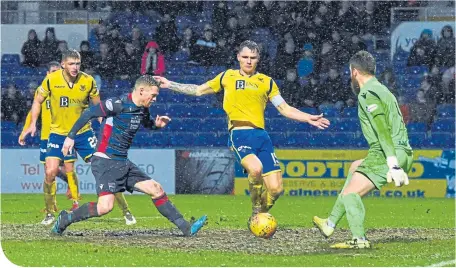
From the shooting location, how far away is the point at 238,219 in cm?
1692

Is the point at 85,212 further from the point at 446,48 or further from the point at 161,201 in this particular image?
the point at 446,48

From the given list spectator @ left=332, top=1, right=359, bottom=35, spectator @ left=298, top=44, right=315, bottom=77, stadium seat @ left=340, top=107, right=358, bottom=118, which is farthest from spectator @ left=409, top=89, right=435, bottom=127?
spectator @ left=332, top=1, right=359, bottom=35

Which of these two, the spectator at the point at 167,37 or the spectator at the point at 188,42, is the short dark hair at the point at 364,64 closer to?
the spectator at the point at 188,42

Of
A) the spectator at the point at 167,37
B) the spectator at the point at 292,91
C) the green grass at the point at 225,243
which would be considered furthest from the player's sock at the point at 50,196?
the spectator at the point at 167,37

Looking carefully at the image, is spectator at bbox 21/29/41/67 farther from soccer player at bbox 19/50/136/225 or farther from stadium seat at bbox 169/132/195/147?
soccer player at bbox 19/50/136/225

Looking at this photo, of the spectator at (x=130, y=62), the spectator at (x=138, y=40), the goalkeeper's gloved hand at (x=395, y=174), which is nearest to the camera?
the goalkeeper's gloved hand at (x=395, y=174)

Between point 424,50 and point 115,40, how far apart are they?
27.1 ft

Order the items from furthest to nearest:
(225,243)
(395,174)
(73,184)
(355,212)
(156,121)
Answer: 1. (73,184)
2. (156,121)
3. (225,243)
4. (355,212)
5. (395,174)

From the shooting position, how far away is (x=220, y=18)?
90.2 ft

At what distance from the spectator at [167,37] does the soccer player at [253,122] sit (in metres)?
13.0

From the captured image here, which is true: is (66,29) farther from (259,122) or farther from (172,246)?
(172,246)

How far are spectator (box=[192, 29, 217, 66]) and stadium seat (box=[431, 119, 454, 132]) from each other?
20.2 ft

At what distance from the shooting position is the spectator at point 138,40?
27172 mm

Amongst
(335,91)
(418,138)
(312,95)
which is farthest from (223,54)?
(418,138)
